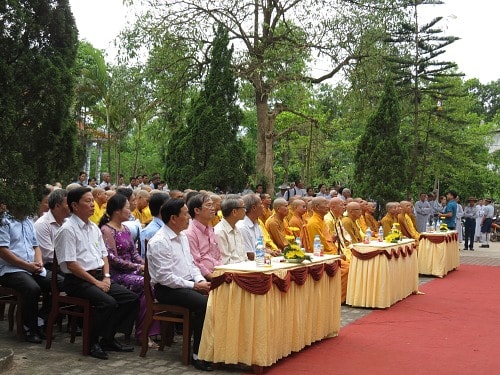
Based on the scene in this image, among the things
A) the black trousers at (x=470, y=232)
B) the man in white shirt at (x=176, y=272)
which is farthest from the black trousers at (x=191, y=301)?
the black trousers at (x=470, y=232)

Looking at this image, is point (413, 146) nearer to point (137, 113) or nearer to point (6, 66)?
point (137, 113)

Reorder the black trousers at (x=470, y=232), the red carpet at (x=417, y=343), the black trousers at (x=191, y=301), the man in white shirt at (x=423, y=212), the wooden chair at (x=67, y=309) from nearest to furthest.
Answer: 1. the black trousers at (x=191, y=301)
2. the wooden chair at (x=67, y=309)
3. the red carpet at (x=417, y=343)
4. the man in white shirt at (x=423, y=212)
5. the black trousers at (x=470, y=232)

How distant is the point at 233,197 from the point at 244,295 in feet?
6.03

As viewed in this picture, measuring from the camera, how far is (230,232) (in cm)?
717

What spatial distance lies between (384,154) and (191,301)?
1311 centimetres

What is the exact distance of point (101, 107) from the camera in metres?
27.7

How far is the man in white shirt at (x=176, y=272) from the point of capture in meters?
5.87

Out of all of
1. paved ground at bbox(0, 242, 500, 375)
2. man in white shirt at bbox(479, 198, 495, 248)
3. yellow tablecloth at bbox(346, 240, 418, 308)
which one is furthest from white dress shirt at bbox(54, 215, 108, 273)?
man in white shirt at bbox(479, 198, 495, 248)

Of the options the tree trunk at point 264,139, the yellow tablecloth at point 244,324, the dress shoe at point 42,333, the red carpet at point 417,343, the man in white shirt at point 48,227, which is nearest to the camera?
the yellow tablecloth at point 244,324

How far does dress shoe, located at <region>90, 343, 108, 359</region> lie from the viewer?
19.5 ft

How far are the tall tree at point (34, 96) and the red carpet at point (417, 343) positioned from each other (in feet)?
9.60

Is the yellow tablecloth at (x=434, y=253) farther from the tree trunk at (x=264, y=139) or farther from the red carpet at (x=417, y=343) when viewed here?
the tree trunk at (x=264, y=139)

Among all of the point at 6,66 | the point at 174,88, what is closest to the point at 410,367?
the point at 6,66

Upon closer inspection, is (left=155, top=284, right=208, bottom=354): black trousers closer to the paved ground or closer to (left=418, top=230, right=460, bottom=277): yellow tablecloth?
the paved ground
